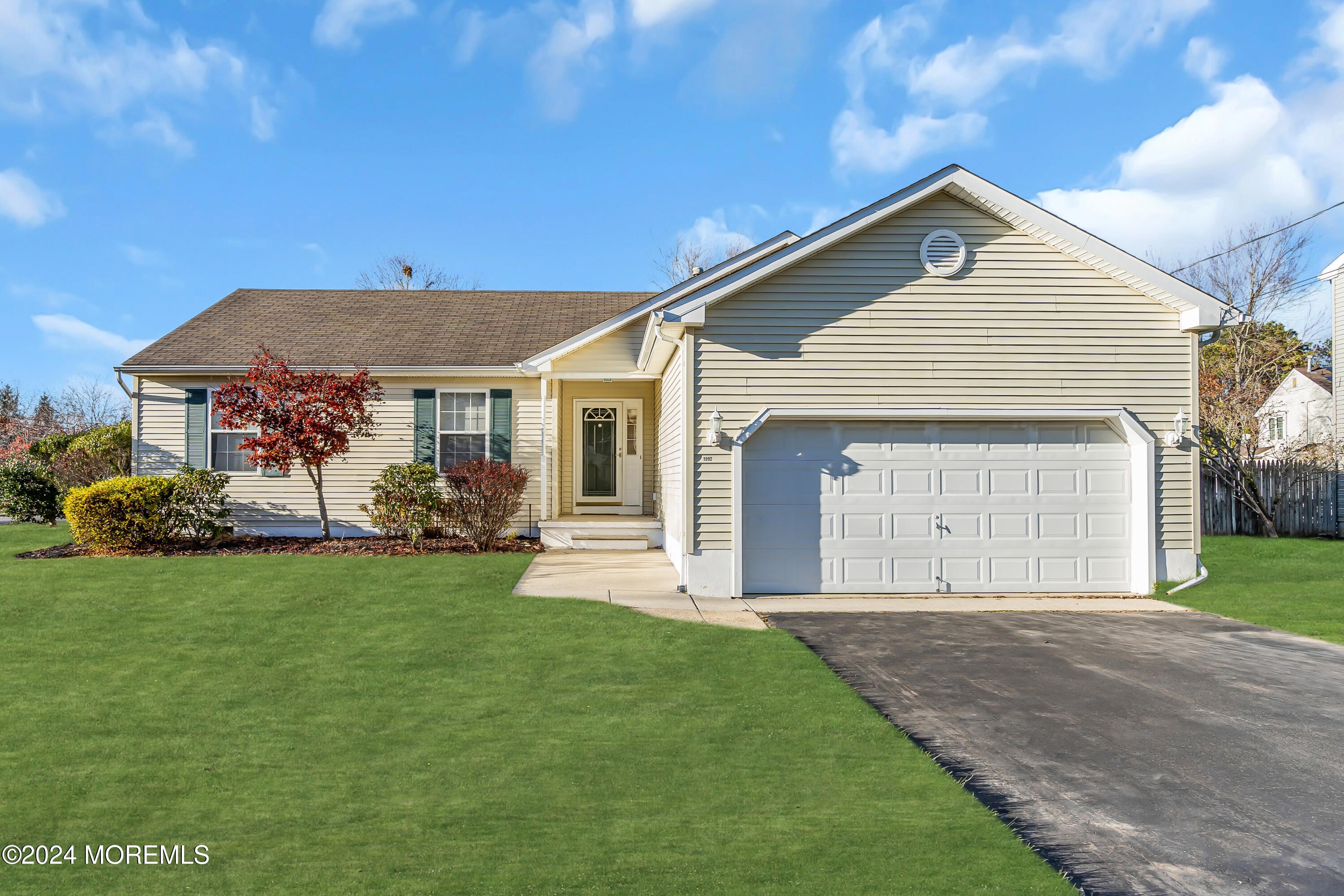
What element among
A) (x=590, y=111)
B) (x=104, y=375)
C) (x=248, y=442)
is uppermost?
(x=590, y=111)

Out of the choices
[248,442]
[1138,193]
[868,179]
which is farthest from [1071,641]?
[1138,193]

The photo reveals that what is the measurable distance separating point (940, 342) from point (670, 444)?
166 inches

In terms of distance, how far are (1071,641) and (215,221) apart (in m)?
21.4

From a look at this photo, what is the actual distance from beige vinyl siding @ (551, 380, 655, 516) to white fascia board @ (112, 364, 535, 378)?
1.24 metres

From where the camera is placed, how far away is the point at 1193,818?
396 cm

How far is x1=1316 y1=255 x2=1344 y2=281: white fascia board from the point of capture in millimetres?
18297

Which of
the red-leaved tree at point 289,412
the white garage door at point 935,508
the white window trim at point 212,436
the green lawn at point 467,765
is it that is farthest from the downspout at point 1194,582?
the white window trim at point 212,436

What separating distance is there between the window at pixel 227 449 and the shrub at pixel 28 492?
4963 mm

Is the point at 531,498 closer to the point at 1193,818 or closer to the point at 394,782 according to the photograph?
the point at 394,782

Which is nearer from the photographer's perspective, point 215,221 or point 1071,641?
point 1071,641

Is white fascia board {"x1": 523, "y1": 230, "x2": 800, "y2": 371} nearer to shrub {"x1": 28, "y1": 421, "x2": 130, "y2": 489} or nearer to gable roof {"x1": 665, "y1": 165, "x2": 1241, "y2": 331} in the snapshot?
gable roof {"x1": 665, "y1": 165, "x2": 1241, "y2": 331}

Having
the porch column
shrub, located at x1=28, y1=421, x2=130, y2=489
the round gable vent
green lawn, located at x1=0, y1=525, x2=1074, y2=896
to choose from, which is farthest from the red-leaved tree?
the round gable vent

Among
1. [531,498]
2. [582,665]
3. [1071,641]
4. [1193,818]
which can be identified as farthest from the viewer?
[531,498]

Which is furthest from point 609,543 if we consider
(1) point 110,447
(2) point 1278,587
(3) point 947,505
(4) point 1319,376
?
(4) point 1319,376
